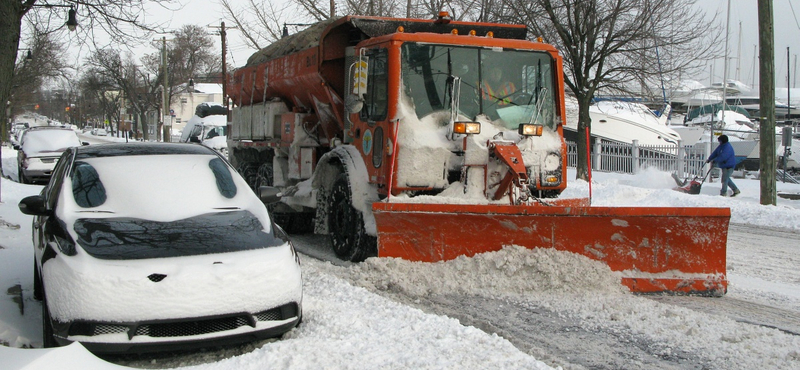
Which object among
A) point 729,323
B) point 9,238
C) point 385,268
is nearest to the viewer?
point 729,323

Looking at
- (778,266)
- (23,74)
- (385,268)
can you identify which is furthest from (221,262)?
(23,74)

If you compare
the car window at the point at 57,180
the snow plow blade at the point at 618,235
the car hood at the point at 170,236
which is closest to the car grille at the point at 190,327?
the car hood at the point at 170,236

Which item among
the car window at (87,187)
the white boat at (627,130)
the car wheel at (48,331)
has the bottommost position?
the car wheel at (48,331)

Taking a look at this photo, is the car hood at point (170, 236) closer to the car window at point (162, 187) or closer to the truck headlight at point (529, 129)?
the car window at point (162, 187)

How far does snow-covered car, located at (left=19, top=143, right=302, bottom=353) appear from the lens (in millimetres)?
4273

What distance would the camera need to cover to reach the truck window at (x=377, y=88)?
7.69m

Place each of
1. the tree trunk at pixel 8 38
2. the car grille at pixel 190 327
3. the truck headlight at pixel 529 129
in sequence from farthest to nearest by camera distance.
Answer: the tree trunk at pixel 8 38 → the truck headlight at pixel 529 129 → the car grille at pixel 190 327

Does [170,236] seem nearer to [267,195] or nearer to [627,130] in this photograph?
[267,195]

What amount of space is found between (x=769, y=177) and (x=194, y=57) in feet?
184

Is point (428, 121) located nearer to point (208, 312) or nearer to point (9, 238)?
point (208, 312)

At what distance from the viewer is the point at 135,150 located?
6191 mm

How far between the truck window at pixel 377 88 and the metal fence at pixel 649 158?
54.3 ft

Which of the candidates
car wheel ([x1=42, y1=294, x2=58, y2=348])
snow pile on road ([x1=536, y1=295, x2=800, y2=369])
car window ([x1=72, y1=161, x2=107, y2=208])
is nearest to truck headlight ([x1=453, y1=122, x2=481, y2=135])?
snow pile on road ([x1=536, y1=295, x2=800, y2=369])

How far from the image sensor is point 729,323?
5531mm
